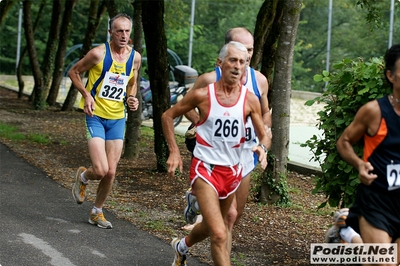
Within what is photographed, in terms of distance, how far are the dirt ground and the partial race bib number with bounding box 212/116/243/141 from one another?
1667mm

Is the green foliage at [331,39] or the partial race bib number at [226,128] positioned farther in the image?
the green foliage at [331,39]

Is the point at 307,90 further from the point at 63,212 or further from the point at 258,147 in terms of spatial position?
the point at 258,147

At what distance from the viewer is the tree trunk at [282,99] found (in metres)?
9.56

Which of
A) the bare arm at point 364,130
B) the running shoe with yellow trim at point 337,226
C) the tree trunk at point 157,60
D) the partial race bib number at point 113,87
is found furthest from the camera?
the tree trunk at point 157,60

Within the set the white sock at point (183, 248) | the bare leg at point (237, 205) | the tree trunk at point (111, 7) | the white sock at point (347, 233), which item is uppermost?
the tree trunk at point (111, 7)

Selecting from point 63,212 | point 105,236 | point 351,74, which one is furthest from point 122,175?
point 351,74

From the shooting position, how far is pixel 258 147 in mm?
6191

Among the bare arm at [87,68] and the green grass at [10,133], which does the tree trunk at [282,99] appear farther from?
the green grass at [10,133]

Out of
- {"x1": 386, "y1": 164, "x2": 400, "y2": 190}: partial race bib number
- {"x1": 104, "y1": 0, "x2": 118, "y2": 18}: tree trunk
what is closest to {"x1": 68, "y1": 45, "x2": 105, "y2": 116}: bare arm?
{"x1": 386, "y1": 164, "x2": 400, "y2": 190}: partial race bib number

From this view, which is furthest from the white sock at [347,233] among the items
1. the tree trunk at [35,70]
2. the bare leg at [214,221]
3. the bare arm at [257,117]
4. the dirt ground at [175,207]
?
the tree trunk at [35,70]

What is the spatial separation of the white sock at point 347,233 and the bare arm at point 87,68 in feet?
12.4

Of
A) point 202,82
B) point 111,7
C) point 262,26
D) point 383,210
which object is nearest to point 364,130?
point 383,210

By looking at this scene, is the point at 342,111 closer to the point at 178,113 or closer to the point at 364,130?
the point at 178,113

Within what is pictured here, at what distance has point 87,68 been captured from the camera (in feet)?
28.7
